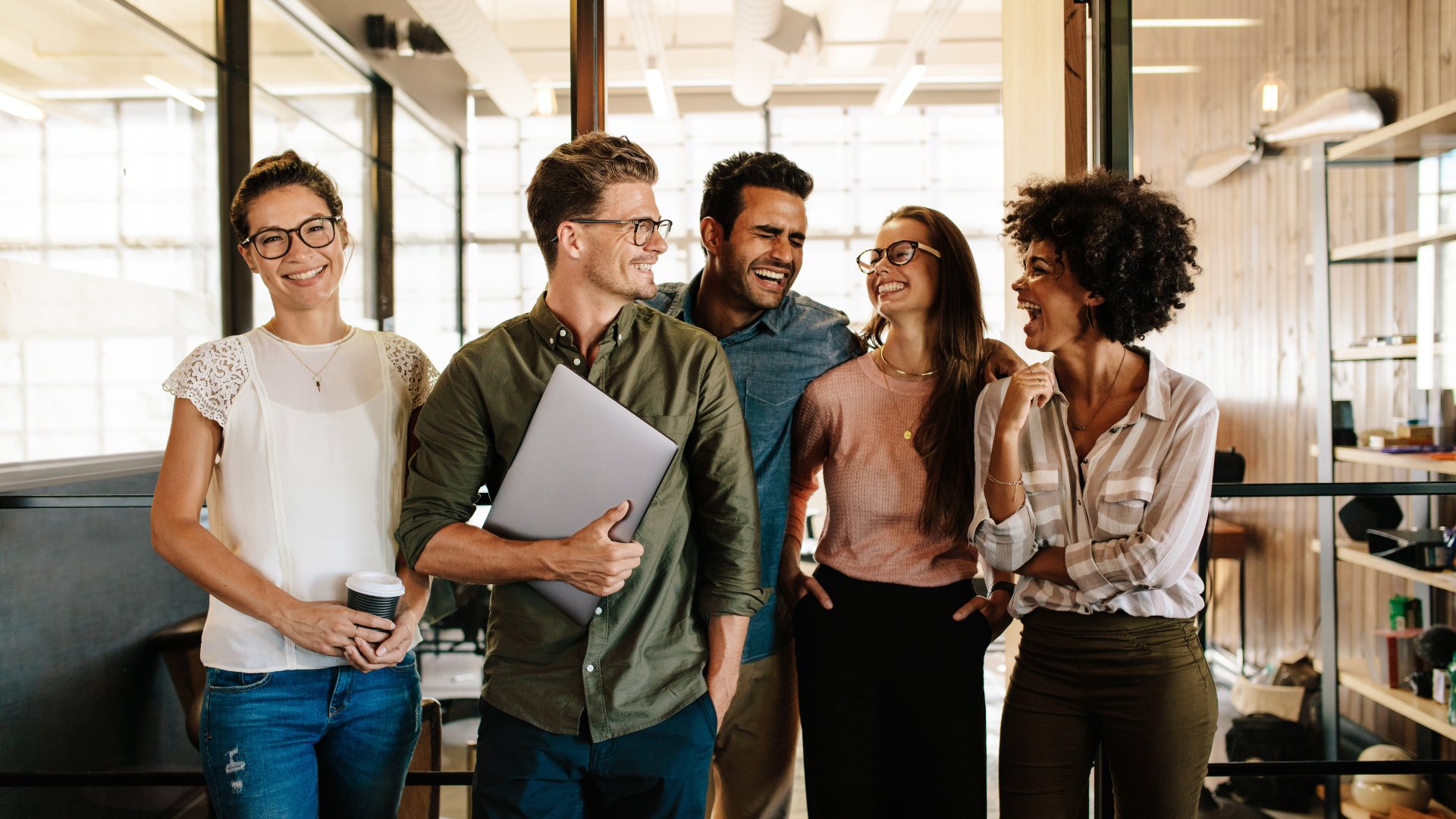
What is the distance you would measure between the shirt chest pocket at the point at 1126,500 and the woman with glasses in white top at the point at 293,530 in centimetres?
115

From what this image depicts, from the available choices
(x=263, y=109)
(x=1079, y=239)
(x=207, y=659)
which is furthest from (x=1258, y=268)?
(x=263, y=109)

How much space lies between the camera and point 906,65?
7.94 m

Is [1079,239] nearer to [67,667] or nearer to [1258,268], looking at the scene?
[1258,268]

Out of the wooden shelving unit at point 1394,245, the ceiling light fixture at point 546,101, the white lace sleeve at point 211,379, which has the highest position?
the ceiling light fixture at point 546,101

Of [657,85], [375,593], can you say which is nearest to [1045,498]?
[375,593]

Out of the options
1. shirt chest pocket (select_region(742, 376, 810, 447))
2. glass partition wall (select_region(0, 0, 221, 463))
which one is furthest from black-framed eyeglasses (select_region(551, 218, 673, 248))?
glass partition wall (select_region(0, 0, 221, 463))

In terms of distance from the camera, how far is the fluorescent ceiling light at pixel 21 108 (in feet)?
9.20

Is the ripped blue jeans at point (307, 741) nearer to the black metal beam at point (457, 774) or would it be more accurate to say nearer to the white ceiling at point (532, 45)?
the black metal beam at point (457, 774)

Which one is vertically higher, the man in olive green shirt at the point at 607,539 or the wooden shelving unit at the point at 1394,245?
the wooden shelving unit at the point at 1394,245

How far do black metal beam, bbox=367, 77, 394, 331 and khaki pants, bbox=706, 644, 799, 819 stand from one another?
1.35 m

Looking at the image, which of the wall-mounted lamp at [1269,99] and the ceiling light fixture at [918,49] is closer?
the wall-mounted lamp at [1269,99]

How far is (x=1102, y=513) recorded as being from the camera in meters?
1.55

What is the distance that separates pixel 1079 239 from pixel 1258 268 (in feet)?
8.49

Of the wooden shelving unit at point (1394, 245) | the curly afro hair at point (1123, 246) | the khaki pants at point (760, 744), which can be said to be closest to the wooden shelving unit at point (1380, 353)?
the wooden shelving unit at point (1394, 245)
